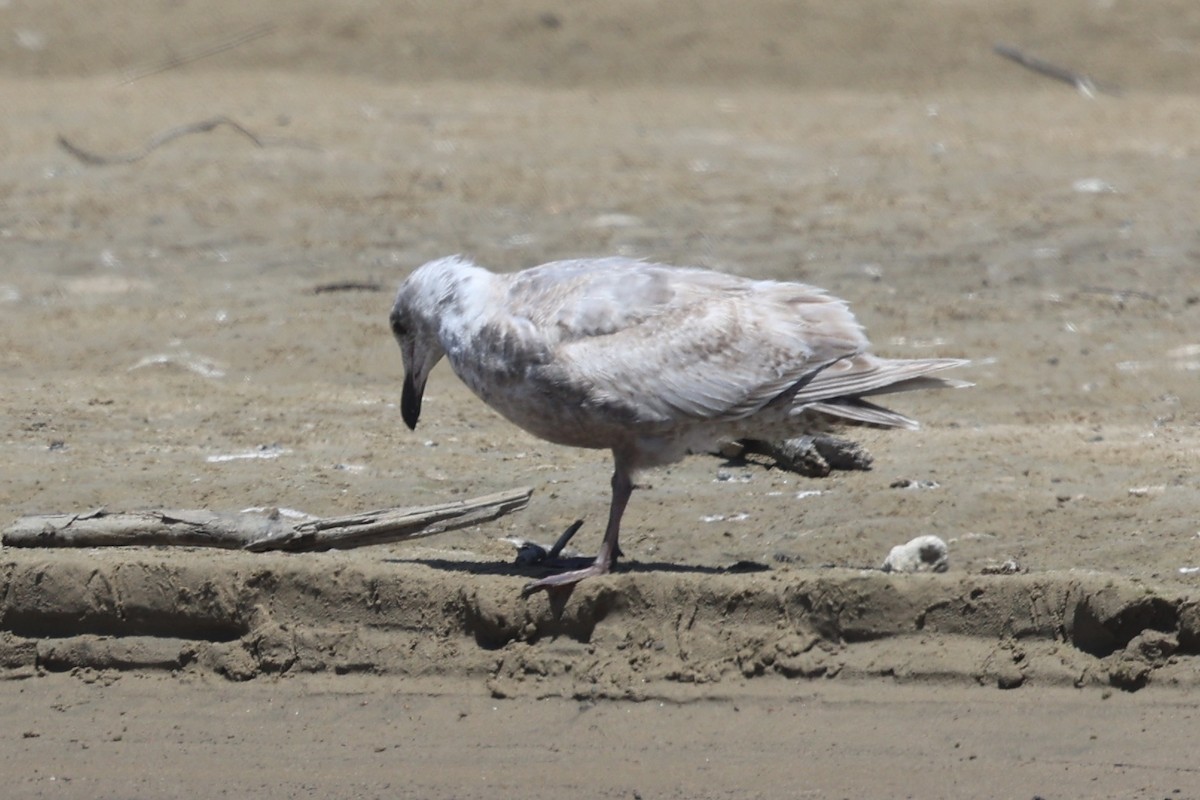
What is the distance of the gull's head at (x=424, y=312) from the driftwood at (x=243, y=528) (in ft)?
1.56

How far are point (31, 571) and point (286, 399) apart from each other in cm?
260

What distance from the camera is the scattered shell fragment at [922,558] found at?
539 cm

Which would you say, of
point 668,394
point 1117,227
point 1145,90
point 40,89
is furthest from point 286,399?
point 1145,90

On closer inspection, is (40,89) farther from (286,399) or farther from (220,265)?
(286,399)

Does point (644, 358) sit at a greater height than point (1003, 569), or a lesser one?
greater

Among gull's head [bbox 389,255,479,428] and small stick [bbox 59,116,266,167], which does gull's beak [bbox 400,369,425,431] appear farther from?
small stick [bbox 59,116,266,167]

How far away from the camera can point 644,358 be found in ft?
16.7

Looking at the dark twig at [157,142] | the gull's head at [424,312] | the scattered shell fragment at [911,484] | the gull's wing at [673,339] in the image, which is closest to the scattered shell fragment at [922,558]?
the gull's wing at [673,339]

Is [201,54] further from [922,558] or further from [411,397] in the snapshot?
[922,558]

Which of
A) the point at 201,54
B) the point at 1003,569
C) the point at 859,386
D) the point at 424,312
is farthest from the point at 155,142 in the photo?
the point at 1003,569

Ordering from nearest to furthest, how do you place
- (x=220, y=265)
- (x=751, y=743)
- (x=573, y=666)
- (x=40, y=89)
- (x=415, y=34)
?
1. (x=751, y=743)
2. (x=573, y=666)
3. (x=220, y=265)
4. (x=40, y=89)
5. (x=415, y=34)

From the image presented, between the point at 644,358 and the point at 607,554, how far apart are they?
22.5 inches

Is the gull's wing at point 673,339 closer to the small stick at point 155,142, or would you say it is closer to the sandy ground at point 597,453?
the sandy ground at point 597,453

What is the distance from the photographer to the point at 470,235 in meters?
10.4
